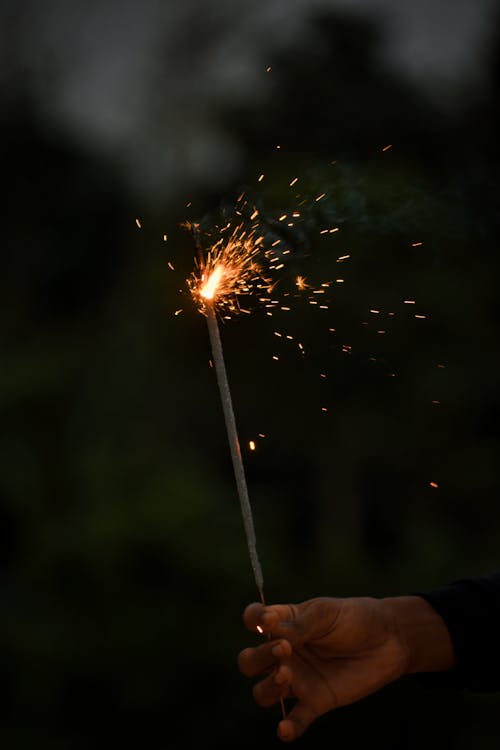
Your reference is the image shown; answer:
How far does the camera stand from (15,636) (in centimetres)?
254

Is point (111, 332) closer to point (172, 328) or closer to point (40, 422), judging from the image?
point (172, 328)

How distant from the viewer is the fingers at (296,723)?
1.03 m

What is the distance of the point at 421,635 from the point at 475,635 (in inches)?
3.2

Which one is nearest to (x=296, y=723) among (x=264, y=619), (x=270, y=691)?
(x=270, y=691)

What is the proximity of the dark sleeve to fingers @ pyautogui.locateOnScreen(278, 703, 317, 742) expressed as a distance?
27cm

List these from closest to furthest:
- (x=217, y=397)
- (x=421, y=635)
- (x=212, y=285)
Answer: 1. (x=212, y=285)
2. (x=421, y=635)
3. (x=217, y=397)

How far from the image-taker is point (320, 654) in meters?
1.17

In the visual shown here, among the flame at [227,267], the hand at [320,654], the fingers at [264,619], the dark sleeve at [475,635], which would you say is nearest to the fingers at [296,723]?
the hand at [320,654]

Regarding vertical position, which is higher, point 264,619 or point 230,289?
point 230,289

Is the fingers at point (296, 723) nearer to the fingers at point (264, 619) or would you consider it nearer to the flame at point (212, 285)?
the fingers at point (264, 619)

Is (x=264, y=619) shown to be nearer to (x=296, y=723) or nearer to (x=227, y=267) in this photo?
(x=296, y=723)

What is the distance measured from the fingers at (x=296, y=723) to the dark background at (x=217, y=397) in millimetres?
1423

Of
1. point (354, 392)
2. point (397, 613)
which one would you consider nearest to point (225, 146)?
point (354, 392)

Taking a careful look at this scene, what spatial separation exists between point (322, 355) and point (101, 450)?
4.09ft
